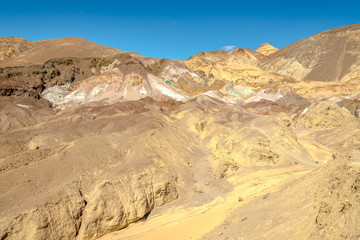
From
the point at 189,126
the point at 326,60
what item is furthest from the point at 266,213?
the point at 326,60

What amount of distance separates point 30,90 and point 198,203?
4725cm

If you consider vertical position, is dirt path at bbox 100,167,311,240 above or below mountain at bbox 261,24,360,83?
below

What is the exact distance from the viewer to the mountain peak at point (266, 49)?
123m

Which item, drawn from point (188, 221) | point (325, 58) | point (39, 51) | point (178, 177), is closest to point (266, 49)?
point (325, 58)

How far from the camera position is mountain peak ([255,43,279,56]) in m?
123

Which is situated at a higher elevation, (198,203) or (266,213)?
(266,213)

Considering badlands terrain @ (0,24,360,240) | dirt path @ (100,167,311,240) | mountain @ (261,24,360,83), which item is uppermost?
mountain @ (261,24,360,83)

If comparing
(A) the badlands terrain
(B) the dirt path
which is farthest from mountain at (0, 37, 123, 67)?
(B) the dirt path

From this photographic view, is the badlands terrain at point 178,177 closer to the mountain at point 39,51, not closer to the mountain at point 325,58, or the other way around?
the mountain at point 39,51

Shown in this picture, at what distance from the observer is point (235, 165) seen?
17438mm

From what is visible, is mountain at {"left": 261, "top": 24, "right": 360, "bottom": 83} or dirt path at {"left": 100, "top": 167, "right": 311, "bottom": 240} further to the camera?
mountain at {"left": 261, "top": 24, "right": 360, "bottom": 83}

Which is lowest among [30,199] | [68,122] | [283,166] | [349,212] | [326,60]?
[283,166]

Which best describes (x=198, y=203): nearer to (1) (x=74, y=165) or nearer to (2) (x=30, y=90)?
(1) (x=74, y=165)

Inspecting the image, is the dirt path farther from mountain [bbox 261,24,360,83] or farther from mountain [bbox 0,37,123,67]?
mountain [bbox 0,37,123,67]
